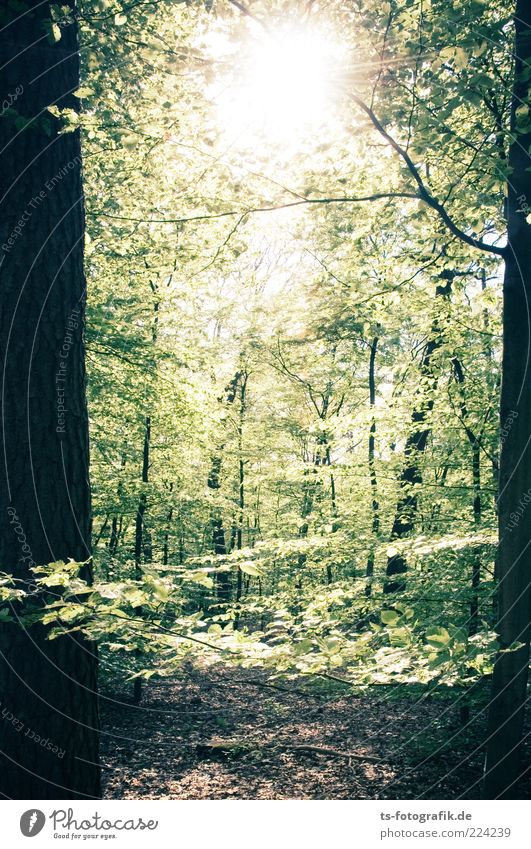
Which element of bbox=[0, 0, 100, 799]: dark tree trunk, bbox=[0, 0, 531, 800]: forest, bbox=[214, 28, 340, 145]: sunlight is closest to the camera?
bbox=[0, 0, 100, 799]: dark tree trunk

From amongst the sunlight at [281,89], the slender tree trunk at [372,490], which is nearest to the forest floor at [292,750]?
the slender tree trunk at [372,490]

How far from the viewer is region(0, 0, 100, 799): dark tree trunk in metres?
2.83

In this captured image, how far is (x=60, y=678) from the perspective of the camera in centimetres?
288

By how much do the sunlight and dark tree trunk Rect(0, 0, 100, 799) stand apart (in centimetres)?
142

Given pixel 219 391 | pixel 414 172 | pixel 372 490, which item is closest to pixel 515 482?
pixel 414 172

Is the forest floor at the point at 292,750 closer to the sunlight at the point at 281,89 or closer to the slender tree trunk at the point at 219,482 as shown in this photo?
the slender tree trunk at the point at 219,482

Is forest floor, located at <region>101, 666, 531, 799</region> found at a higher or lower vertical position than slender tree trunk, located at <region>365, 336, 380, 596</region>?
lower

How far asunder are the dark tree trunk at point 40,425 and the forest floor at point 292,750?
2.50 metres

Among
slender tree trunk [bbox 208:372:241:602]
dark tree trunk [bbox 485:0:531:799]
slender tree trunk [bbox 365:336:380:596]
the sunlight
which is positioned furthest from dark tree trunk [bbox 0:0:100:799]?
slender tree trunk [bbox 208:372:241:602]

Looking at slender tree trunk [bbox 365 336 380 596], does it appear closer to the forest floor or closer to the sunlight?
the forest floor

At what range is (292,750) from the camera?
7.76 m

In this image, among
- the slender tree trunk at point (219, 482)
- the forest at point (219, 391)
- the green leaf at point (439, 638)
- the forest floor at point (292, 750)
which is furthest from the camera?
the slender tree trunk at point (219, 482)

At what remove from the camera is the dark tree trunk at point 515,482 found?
3.97 meters
